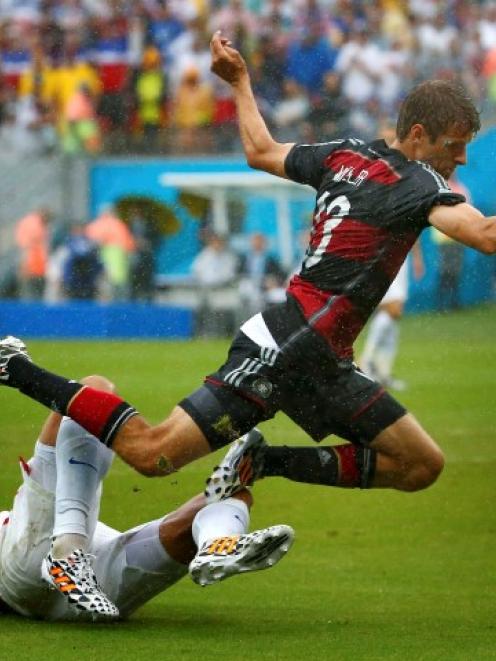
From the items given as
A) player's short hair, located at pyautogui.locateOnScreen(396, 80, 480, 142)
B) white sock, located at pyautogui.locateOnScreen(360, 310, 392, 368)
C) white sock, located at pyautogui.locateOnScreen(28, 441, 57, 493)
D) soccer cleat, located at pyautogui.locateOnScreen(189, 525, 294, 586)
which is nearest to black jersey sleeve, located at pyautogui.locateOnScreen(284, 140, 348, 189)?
player's short hair, located at pyautogui.locateOnScreen(396, 80, 480, 142)

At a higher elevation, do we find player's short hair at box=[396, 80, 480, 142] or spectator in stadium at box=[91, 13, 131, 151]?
player's short hair at box=[396, 80, 480, 142]

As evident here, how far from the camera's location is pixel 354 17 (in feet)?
60.7

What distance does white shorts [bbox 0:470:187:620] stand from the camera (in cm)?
504

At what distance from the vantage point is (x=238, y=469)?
515cm

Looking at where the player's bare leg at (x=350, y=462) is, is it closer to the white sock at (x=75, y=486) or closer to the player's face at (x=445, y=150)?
the white sock at (x=75, y=486)

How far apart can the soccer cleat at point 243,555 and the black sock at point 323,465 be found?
0.79m

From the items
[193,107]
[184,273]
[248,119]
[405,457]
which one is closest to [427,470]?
[405,457]

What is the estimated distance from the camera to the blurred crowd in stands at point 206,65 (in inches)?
668

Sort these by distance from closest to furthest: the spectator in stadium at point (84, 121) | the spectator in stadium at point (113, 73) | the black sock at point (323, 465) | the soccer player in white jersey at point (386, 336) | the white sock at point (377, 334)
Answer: the black sock at point (323, 465), the soccer player in white jersey at point (386, 336), the white sock at point (377, 334), the spectator in stadium at point (113, 73), the spectator in stadium at point (84, 121)

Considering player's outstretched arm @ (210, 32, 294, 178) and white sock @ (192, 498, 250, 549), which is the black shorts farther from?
player's outstretched arm @ (210, 32, 294, 178)

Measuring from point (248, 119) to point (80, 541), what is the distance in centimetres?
171

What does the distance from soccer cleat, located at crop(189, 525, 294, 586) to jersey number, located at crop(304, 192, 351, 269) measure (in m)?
1.07

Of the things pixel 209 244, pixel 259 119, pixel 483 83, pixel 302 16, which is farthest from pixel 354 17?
pixel 259 119

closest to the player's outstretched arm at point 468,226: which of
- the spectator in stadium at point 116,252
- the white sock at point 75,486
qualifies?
the white sock at point 75,486
